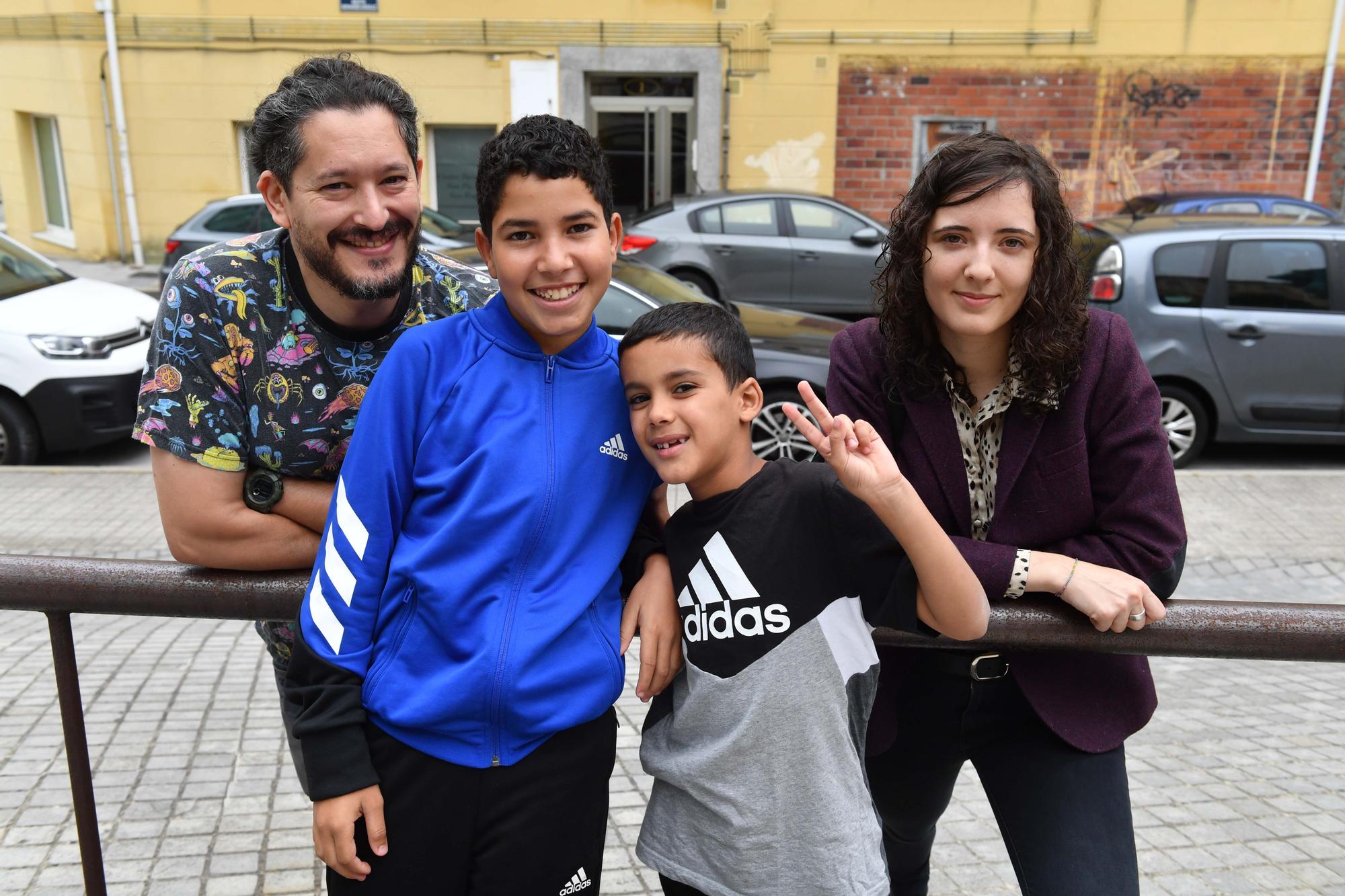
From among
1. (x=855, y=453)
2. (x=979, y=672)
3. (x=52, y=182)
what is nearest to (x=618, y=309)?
(x=979, y=672)

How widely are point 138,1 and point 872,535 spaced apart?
16734mm

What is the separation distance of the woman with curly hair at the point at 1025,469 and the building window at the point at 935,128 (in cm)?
1435

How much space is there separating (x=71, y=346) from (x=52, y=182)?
41.5 ft

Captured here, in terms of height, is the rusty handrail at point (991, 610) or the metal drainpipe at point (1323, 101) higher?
the metal drainpipe at point (1323, 101)

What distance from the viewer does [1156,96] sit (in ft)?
50.7

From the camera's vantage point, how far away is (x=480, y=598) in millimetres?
1646

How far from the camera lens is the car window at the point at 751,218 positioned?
10766 millimetres

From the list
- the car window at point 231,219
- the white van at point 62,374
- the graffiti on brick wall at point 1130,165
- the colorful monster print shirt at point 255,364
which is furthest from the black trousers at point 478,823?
the graffiti on brick wall at point 1130,165

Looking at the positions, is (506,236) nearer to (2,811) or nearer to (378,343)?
(378,343)

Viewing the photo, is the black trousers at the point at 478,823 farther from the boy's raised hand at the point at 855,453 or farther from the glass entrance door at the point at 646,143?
the glass entrance door at the point at 646,143

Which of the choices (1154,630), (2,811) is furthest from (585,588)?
(2,811)

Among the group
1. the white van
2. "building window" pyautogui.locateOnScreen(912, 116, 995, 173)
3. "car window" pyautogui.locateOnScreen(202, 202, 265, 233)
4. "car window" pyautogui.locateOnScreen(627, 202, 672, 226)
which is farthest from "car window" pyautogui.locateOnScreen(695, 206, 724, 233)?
"building window" pyautogui.locateOnScreen(912, 116, 995, 173)

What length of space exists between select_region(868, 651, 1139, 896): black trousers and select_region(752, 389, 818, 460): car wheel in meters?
4.43

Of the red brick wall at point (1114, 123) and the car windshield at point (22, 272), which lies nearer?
the car windshield at point (22, 272)
